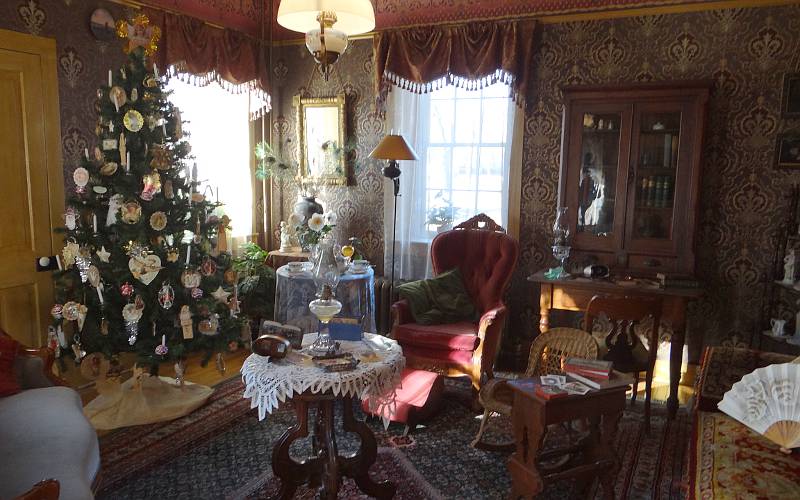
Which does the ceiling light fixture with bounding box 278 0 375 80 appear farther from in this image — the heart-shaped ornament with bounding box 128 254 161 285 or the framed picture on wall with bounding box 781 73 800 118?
the framed picture on wall with bounding box 781 73 800 118

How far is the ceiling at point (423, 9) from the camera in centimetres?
434

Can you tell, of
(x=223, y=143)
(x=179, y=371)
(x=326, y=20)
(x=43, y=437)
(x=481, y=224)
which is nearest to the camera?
(x=43, y=437)

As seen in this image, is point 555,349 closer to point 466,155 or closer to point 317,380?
point 317,380

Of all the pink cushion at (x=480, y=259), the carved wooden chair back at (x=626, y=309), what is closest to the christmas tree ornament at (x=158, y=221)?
the pink cushion at (x=480, y=259)

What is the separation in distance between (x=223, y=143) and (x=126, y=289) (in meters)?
2.07

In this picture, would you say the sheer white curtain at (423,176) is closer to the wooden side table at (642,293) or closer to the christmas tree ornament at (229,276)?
the wooden side table at (642,293)

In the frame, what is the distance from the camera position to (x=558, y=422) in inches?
97.3

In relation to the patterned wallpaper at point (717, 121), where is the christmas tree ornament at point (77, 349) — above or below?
below

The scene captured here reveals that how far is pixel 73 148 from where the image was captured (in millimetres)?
3951

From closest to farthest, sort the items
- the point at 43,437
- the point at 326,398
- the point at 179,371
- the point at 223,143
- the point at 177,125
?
1. the point at 43,437
2. the point at 326,398
3. the point at 177,125
4. the point at 179,371
5. the point at 223,143

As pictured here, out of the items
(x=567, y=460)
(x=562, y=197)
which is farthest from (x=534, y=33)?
(x=567, y=460)

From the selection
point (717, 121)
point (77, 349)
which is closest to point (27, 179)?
point (77, 349)

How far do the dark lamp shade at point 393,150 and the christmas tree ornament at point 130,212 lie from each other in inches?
69.6

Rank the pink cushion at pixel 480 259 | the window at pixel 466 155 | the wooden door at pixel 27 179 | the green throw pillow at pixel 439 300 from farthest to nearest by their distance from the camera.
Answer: the window at pixel 466 155, the pink cushion at pixel 480 259, the green throw pillow at pixel 439 300, the wooden door at pixel 27 179
